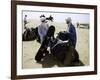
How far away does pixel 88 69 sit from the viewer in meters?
1.85

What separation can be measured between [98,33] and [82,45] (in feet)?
0.69

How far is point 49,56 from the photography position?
5.68 ft

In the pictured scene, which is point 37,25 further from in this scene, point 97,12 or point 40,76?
point 97,12

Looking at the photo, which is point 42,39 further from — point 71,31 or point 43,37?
point 71,31

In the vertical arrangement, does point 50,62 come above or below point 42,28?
below

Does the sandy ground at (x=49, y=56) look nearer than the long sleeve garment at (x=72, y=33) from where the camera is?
Yes

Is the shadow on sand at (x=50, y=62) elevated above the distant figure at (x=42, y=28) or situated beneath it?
situated beneath

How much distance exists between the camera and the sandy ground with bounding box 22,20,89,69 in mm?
1659

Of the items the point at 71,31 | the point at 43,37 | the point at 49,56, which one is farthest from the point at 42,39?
the point at 71,31

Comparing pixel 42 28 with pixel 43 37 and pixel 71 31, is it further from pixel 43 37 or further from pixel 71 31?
pixel 71 31

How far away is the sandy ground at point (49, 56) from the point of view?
1.66 metres

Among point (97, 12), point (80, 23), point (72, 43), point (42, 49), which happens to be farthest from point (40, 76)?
point (97, 12)

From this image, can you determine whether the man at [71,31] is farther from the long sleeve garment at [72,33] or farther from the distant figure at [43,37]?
the distant figure at [43,37]

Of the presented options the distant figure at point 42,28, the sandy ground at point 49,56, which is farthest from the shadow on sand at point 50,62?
the distant figure at point 42,28
